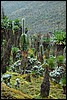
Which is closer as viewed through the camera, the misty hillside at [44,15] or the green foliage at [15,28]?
the green foliage at [15,28]

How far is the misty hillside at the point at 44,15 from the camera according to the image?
364ft

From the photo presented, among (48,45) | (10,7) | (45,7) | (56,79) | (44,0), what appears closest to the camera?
(56,79)

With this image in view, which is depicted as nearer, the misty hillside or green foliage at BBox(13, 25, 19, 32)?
green foliage at BBox(13, 25, 19, 32)

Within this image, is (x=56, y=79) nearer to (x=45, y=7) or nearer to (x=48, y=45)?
(x=48, y=45)

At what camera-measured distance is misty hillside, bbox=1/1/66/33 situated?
11100cm

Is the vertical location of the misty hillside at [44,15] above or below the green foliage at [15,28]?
above

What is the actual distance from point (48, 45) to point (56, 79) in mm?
16234

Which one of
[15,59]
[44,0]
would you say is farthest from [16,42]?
[44,0]

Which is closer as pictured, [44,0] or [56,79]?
[56,79]

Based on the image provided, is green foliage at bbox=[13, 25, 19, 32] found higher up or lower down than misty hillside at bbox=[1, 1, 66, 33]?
lower down

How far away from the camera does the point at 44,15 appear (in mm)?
122688

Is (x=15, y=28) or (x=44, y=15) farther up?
(x=44, y=15)

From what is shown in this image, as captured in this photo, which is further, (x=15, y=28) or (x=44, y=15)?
(x=44, y=15)

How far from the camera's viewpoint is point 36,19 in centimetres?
12131
